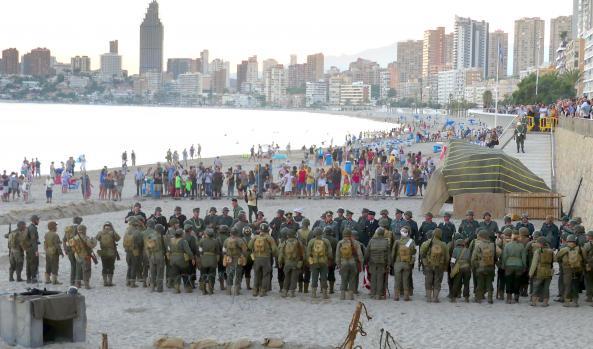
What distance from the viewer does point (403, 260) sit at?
14.1 m

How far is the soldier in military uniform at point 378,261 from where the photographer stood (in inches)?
560

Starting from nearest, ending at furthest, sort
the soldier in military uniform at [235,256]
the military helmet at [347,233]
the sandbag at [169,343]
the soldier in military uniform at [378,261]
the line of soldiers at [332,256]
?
1. the sandbag at [169,343]
2. the line of soldiers at [332,256]
3. the military helmet at [347,233]
4. the soldier in military uniform at [378,261]
5. the soldier in military uniform at [235,256]

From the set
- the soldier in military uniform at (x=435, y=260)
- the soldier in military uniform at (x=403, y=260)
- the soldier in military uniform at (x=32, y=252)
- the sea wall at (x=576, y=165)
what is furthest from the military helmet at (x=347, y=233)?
the sea wall at (x=576, y=165)

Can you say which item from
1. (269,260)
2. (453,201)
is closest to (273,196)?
(453,201)

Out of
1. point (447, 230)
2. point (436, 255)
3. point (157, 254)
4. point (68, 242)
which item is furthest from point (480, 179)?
point (68, 242)

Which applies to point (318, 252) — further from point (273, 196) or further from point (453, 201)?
point (273, 196)

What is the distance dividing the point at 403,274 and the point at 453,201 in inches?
382

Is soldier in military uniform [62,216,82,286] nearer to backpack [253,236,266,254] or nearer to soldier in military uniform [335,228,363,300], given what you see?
backpack [253,236,266,254]

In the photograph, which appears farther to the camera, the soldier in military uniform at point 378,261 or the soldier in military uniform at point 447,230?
the soldier in military uniform at point 447,230

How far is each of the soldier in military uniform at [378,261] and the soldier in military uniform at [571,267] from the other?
274cm

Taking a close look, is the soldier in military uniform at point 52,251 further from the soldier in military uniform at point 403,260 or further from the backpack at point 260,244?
the soldier in military uniform at point 403,260

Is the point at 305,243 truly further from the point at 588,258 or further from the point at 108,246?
the point at 588,258

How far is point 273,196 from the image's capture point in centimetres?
3050

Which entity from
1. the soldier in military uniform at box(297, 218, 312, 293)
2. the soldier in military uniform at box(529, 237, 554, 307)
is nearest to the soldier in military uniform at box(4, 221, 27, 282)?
the soldier in military uniform at box(297, 218, 312, 293)
